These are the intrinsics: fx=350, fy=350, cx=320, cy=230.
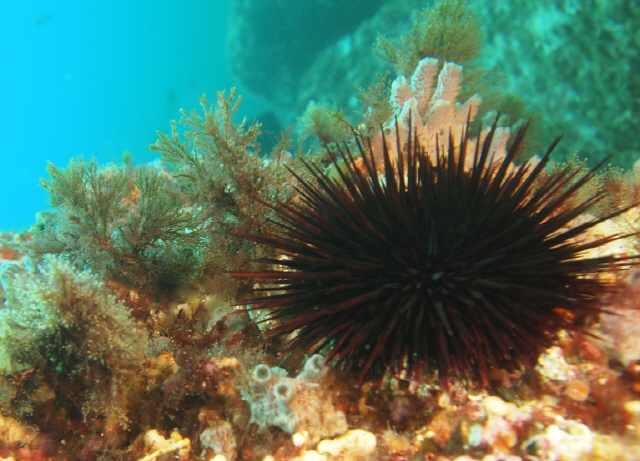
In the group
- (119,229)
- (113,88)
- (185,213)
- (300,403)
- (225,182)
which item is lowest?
(300,403)

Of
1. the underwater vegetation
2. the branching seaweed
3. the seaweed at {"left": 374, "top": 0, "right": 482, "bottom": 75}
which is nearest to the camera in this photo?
the underwater vegetation

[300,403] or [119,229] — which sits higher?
[119,229]

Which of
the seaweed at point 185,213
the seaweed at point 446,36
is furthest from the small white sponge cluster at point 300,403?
the seaweed at point 446,36

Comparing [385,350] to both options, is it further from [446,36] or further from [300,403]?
[446,36]

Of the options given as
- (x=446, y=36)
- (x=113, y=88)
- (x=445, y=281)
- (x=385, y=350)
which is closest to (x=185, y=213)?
(x=385, y=350)

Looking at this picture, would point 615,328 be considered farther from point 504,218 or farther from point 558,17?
point 558,17

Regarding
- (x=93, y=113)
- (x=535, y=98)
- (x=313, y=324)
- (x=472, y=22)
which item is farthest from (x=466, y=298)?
(x=93, y=113)

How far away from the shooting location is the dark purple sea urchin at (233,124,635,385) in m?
1.90

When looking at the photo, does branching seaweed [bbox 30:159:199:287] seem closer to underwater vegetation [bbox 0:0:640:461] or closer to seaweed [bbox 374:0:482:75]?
underwater vegetation [bbox 0:0:640:461]

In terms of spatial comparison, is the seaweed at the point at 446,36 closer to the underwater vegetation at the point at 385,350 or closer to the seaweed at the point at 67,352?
the underwater vegetation at the point at 385,350

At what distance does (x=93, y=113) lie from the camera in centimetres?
11281

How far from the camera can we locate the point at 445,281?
1986 millimetres

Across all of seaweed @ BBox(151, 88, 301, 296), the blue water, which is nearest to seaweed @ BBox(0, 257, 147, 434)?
seaweed @ BBox(151, 88, 301, 296)

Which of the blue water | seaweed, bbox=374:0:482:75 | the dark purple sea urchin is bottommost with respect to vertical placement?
the dark purple sea urchin
